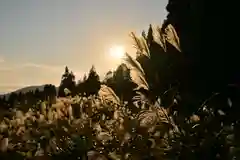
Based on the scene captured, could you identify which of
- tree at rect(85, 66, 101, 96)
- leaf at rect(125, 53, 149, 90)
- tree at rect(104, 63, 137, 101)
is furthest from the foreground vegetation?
tree at rect(85, 66, 101, 96)

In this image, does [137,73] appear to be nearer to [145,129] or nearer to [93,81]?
[145,129]

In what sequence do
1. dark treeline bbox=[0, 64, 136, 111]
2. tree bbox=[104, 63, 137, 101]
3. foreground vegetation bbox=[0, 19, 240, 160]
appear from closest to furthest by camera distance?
1. foreground vegetation bbox=[0, 19, 240, 160]
2. tree bbox=[104, 63, 137, 101]
3. dark treeline bbox=[0, 64, 136, 111]

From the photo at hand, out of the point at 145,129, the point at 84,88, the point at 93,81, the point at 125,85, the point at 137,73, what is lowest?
the point at 145,129

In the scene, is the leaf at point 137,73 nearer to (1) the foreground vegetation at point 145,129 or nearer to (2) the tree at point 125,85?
(1) the foreground vegetation at point 145,129

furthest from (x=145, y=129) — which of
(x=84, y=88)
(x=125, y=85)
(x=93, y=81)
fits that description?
(x=93, y=81)

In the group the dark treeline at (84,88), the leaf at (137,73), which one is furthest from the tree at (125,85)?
the leaf at (137,73)

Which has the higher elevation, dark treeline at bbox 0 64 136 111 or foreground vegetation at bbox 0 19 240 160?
dark treeline at bbox 0 64 136 111

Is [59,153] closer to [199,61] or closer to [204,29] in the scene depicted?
[199,61]

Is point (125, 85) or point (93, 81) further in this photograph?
point (93, 81)

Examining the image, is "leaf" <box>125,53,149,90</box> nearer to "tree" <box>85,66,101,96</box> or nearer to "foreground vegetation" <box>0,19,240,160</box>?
"foreground vegetation" <box>0,19,240,160</box>

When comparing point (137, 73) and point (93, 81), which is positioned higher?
point (93, 81)

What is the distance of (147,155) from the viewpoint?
306cm

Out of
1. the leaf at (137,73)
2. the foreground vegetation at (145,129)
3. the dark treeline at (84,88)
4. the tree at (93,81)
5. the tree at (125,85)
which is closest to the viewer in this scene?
the foreground vegetation at (145,129)

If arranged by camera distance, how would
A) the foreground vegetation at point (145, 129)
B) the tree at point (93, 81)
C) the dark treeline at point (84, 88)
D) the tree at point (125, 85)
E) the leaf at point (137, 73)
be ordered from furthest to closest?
the tree at point (93, 81), the dark treeline at point (84, 88), the tree at point (125, 85), the leaf at point (137, 73), the foreground vegetation at point (145, 129)
